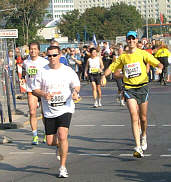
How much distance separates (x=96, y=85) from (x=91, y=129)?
14.8 ft

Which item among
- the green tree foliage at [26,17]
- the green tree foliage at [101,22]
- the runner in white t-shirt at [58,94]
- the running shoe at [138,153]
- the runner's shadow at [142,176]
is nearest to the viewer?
the runner's shadow at [142,176]

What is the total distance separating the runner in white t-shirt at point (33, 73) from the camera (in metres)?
10.1

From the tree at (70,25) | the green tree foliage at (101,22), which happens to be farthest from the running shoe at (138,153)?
the tree at (70,25)

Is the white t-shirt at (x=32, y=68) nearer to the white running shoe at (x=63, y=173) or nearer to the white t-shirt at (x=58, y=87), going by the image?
the white t-shirt at (x=58, y=87)

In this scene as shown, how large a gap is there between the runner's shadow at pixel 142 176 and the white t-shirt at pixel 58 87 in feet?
3.91

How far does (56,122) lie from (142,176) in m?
1.48

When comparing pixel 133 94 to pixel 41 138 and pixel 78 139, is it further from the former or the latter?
pixel 41 138

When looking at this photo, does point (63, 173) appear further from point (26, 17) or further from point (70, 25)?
point (70, 25)

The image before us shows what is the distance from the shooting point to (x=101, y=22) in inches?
4838

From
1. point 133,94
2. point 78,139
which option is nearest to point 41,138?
point 78,139

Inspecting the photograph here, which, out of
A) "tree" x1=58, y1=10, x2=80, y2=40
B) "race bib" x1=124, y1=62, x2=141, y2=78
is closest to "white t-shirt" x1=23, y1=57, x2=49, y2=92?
"race bib" x1=124, y1=62, x2=141, y2=78

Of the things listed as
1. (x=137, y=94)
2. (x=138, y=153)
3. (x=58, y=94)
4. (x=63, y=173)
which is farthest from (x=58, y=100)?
(x=137, y=94)

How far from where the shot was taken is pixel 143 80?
8.79 m

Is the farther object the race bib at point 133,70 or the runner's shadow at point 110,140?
the runner's shadow at point 110,140
